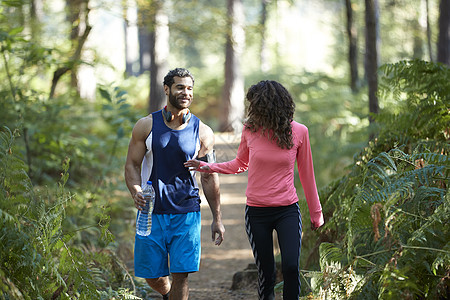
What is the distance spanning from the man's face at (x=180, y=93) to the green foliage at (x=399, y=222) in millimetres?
1551

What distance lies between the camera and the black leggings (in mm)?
4012

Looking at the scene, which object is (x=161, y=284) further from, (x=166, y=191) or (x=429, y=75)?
(x=429, y=75)

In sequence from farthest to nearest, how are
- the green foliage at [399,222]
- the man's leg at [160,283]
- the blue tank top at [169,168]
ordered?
the man's leg at [160,283] < the blue tank top at [169,168] < the green foliage at [399,222]

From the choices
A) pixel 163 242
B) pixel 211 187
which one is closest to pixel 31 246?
pixel 163 242

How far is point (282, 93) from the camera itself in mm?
4172

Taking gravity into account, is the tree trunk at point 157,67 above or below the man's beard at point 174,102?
above

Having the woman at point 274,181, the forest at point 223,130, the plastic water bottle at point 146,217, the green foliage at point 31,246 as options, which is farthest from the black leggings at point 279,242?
the green foliage at point 31,246

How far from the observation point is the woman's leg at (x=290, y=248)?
13.1 ft

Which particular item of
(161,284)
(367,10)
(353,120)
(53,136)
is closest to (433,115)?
(161,284)

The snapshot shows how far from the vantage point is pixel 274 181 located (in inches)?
160

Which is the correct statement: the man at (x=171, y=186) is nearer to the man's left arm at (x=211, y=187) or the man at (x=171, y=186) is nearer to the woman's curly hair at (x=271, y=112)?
the man's left arm at (x=211, y=187)

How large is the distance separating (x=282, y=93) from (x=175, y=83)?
2.99 ft

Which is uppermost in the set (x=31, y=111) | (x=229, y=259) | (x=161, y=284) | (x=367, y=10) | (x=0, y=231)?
(x=367, y=10)

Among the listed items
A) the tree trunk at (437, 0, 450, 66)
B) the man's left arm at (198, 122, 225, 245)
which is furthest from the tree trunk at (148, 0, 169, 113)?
the man's left arm at (198, 122, 225, 245)
